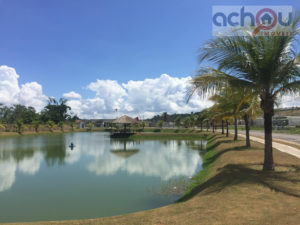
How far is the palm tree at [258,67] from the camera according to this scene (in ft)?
23.1

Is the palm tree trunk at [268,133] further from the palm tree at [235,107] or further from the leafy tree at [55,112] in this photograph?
the leafy tree at [55,112]

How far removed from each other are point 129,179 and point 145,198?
2821 millimetres

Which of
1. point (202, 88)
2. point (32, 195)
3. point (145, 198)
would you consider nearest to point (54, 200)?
point (32, 195)

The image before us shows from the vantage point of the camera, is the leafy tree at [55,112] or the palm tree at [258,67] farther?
the leafy tree at [55,112]

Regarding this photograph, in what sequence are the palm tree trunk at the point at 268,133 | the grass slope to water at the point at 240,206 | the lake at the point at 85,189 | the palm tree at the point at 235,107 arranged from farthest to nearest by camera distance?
1. the palm tree at the point at 235,107
2. the palm tree trunk at the point at 268,133
3. the lake at the point at 85,189
4. the grass slope to water at the point at 240,206

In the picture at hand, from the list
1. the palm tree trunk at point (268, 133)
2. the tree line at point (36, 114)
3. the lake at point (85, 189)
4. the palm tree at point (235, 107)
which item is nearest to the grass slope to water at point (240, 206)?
the palm tree trunk at point (268, 133)

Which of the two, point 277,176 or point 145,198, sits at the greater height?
point 277,176

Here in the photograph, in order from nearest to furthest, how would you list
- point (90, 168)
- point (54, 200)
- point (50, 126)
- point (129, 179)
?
point (54, 200) → point (129, 179) → point (90, 168) → point (50, 126)

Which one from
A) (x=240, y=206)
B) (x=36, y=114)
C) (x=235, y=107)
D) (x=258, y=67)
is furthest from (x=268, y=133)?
(x=36, y=114)

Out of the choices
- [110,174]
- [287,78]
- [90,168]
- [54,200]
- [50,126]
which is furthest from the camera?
[50,126]

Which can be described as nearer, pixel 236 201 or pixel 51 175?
pixel 236 201

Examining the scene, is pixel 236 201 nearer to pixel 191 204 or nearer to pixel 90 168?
pixel 191 204

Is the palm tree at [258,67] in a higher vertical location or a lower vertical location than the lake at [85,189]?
higher

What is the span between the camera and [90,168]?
13.6m
